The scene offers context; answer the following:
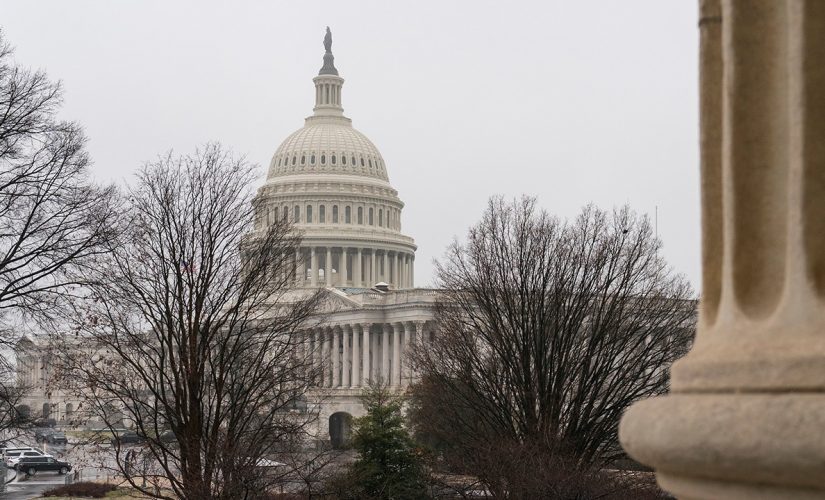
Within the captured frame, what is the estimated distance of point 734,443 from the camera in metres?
3.46

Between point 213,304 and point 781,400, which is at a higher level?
point 213,304

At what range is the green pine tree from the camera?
4219 cm

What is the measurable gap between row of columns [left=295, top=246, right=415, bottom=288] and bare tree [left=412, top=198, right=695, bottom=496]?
132m

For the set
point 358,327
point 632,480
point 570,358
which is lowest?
point 632,480

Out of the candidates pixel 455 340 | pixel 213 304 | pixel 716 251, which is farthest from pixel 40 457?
pixel 716 251

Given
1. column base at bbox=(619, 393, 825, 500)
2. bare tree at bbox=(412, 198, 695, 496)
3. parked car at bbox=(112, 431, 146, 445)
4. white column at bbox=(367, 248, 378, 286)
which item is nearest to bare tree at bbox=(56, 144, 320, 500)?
parked car at bbox=(112, 431, 146, 445)

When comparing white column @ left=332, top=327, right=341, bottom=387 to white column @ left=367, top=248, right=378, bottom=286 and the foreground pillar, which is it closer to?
white column @ left=367, top=248, right=378, bottom=286

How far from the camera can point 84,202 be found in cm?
3016

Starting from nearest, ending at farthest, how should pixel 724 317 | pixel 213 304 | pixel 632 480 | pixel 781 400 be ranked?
pixel 781 400 → pixel 724 317 → pixel 213 304 → pixel 632 480

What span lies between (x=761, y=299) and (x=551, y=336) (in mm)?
40949

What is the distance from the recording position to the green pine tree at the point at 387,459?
138ft

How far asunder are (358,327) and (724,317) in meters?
150

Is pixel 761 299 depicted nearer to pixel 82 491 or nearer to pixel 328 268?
pixel 82 491

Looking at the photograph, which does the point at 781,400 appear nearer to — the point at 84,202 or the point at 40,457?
the point at 84,202
